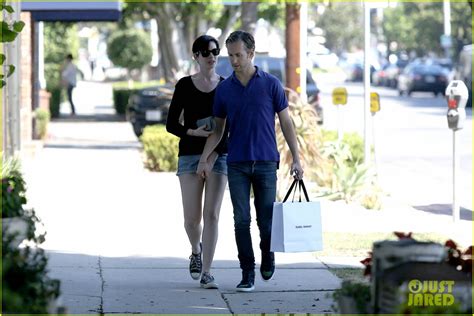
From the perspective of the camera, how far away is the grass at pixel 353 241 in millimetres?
10242

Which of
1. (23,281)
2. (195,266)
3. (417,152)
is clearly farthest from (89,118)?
(23,281)

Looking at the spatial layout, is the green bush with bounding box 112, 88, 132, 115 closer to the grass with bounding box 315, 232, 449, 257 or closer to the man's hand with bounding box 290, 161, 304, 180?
the grass with bounding box 315, 232, 449, 257

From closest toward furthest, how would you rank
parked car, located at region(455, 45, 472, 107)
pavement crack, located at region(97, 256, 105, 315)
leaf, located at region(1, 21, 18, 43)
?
leaf, located at region(1, 21, 18, 43) → pavement crack, located at region(97, 256, 105, 315) → parked car, located at region(455, 45, 472, 107)

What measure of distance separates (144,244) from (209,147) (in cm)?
280

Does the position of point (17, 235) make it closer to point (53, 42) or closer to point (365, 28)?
point (365, 28)

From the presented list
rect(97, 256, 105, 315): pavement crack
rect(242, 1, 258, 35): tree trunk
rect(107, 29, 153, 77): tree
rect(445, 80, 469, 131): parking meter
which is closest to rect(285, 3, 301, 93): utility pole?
rect(242, 1, 258, 35): tree trunk

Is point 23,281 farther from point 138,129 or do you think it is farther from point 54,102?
point 54,102

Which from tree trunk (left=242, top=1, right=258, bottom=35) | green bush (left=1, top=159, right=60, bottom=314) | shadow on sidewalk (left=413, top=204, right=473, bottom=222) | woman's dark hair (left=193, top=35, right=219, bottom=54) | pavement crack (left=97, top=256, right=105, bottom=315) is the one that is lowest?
shadow on sidewalk (left=413, top=204, right=473, bottom=222)

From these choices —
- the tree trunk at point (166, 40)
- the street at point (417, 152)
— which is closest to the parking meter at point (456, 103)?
the street at point (417, 152)

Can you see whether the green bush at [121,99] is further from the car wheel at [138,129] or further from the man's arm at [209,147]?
the man's arm at [209,147]

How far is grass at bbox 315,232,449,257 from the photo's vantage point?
1024 centimetres

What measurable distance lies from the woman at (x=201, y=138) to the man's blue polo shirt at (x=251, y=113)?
28cm

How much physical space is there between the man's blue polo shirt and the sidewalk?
0.97 meters

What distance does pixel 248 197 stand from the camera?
811 cm
